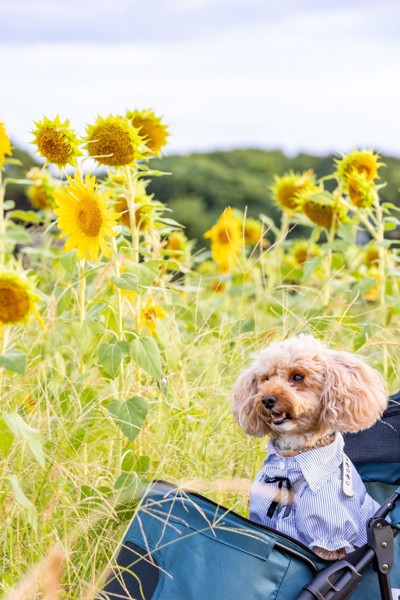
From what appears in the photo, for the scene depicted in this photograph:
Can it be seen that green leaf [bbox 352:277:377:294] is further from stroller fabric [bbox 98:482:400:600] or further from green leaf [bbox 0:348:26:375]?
green leaf [bbox 0:348:26:375]

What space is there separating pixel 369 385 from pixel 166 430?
735mm

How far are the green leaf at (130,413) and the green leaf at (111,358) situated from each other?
0.08 m

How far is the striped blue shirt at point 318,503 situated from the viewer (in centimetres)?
209

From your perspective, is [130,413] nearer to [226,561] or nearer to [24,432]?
[24,432]

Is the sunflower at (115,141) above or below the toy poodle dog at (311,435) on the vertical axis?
above

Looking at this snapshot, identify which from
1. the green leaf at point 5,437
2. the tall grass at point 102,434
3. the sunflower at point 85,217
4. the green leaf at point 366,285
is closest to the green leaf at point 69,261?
the tall grass at point 102,434

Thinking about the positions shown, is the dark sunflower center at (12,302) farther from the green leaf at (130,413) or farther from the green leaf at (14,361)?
the green leaf at (130,413)

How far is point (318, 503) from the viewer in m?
2.11

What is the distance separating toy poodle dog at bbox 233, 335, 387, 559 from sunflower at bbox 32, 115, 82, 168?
2.47ft

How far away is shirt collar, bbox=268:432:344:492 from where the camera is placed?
6.98 ft

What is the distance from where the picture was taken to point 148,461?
7.98 ft

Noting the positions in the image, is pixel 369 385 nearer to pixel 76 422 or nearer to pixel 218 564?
pixel 218 564

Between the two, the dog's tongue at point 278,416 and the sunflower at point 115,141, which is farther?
the sunflower at point 115,141

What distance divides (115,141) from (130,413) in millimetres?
750
